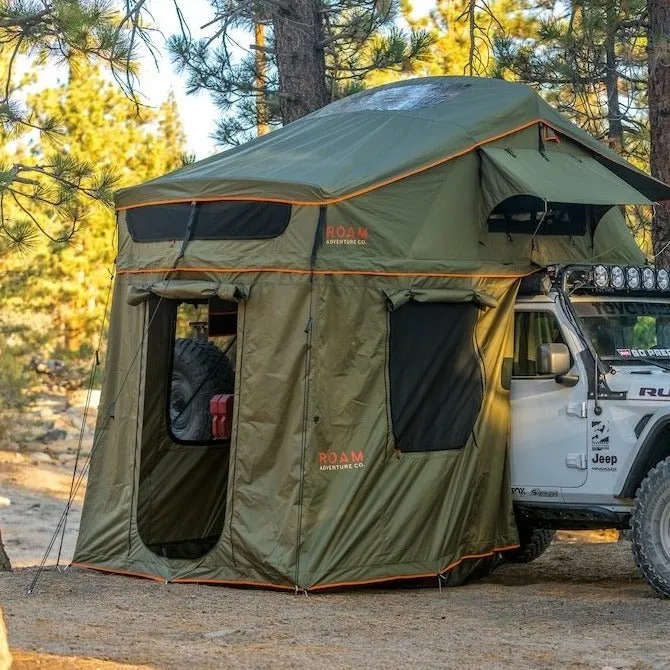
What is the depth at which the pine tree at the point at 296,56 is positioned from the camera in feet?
46.3

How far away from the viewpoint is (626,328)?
968 cm

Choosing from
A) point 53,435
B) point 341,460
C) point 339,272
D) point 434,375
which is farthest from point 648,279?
point 53,435

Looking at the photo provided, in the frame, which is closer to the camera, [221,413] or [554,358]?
[554,358]

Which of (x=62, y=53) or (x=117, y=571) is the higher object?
(x=62, y=53)

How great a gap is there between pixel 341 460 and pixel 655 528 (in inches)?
82.9

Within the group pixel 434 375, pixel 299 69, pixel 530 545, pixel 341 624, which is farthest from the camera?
pixel 299 69

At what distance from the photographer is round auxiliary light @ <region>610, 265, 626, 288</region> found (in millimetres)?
9625

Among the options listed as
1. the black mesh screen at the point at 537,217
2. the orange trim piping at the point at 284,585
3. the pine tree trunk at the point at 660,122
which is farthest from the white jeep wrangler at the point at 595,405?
the pine tree trunk at the point at 660,122

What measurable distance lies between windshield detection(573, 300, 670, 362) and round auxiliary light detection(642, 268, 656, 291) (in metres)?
0.12

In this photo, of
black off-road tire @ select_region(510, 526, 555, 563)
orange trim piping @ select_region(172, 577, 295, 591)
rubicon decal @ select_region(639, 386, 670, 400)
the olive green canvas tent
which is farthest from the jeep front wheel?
orange trim piping @ select_region(172, 577, 295, 591)

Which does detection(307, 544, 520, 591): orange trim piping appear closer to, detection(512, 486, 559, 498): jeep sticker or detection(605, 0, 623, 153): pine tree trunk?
detection(512, 486, 559, 498): jeep sticker

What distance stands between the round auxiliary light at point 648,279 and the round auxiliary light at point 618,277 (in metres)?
0.21

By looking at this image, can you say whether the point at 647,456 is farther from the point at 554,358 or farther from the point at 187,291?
the point at 187,291

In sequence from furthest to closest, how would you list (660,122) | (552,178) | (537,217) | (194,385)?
(660,122) → (194,385) → (537,217) → (552,178)
